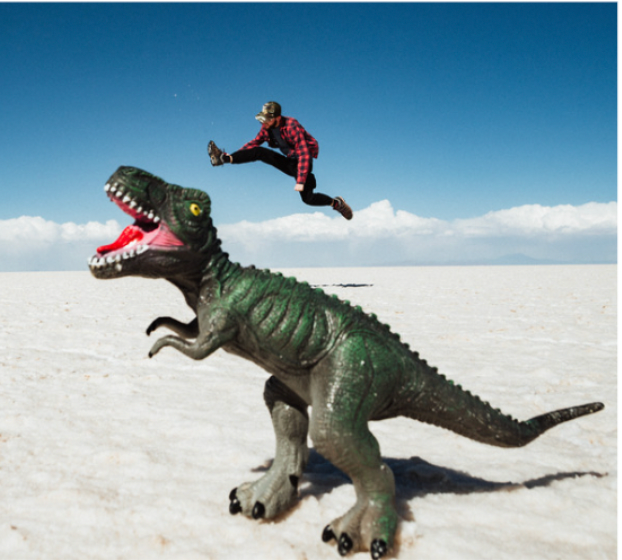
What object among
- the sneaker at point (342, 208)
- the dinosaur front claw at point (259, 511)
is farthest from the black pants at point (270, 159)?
the dinosaur front claw at point (259, 511)

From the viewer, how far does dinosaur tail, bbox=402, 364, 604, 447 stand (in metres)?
2.89

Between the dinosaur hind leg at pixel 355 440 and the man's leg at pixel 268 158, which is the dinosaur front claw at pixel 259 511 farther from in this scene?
the man's leg at pixel 268 158

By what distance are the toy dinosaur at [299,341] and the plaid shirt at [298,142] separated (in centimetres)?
340

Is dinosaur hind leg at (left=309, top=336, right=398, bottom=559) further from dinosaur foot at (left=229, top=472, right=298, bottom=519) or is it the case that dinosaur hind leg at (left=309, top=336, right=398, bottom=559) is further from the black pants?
the black pants

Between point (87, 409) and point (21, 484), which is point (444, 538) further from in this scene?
point (87, 409)

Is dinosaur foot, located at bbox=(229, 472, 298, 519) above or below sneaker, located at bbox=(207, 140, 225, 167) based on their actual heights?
below

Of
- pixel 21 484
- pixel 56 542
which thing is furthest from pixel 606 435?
pixel 21 484

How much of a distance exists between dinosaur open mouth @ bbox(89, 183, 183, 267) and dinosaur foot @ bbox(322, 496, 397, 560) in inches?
63.5

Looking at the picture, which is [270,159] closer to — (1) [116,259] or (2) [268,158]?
(2) [268,158]

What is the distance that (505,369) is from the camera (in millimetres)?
6391

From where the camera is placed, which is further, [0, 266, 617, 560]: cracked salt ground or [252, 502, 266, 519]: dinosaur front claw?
[252, 502, 266, 519]: dinosaur front claw

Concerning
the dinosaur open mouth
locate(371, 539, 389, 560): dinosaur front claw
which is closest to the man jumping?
the dinosaur open mouth

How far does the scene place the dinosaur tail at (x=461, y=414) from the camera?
2.89 meters

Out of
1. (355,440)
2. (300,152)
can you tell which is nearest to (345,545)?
(355,440)
